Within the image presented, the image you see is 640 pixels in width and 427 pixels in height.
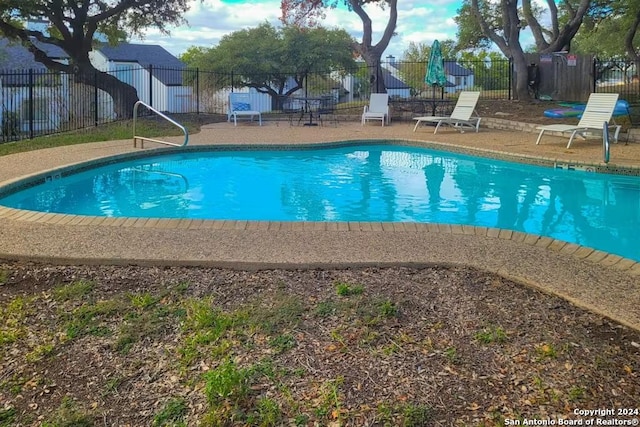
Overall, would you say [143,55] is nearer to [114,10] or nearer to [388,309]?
[114,10]

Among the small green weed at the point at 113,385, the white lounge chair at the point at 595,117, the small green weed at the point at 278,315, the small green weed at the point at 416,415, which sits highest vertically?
the white lounge chair at the point at 595,117

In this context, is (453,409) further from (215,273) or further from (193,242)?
(193,242)

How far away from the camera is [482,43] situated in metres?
25.0

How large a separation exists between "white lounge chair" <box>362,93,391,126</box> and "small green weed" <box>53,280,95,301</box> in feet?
39.6

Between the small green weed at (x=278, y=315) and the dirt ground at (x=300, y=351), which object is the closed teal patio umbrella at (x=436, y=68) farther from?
the small green weed at (x=278, y=315)

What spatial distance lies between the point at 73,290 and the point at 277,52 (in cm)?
2144

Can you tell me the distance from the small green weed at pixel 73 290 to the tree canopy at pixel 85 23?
41.0ft

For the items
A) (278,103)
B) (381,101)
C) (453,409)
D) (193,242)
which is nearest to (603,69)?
(381,101)

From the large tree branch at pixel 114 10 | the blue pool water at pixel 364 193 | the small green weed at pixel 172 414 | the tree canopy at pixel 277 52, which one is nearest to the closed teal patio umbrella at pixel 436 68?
the blue pool water at pixel 364 193

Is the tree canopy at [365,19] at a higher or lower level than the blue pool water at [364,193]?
higher

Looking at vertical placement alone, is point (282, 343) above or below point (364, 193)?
below

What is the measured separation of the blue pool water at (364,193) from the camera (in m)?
6.56

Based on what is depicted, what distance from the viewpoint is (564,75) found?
17797mm

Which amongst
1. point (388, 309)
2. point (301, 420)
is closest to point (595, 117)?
point (388, 309)
